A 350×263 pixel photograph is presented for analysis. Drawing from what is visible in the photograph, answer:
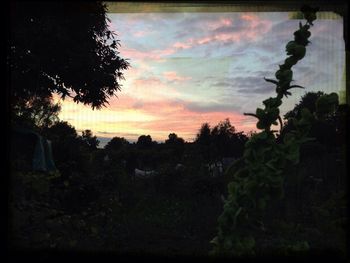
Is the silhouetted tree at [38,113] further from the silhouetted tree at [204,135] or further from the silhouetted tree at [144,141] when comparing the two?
the silhouetted tree at [204,135]

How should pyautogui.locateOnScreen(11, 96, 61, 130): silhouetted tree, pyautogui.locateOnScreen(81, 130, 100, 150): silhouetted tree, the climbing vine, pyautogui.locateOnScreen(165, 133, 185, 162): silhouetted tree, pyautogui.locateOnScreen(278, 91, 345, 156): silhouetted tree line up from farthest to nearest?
pyautogui.locateOnScreen(11, 96, 61, 130): silhouetted tree, pyautogui.locateOnScreen(81, 130, 100, 150): silhouetted tree, pyautogui.locateOnScreen(165, 133, 185, 162): silhouetted tree, pyautogui.locateOnScreen(278, 91, 345, 156): silhouetted tree, the climbing vine

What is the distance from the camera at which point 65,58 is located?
9594 mm

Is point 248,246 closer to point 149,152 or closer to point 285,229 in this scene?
point 285,229

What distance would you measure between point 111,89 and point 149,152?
2392 millimetres

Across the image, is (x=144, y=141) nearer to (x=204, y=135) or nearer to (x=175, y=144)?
(x=175, y=144)

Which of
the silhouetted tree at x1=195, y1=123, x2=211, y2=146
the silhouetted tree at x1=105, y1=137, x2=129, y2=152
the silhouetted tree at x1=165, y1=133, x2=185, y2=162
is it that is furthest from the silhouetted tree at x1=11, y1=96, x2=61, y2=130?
the silhouetted tree at x1=195, y1=123, x2=211, y2=146

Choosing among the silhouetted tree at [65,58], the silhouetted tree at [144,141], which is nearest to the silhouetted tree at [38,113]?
the silhouetted tree at [65,58]

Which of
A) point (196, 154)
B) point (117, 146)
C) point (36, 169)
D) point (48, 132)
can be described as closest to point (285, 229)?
point (196, 154)

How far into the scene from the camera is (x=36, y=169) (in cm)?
766

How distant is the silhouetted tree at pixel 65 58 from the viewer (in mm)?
8867

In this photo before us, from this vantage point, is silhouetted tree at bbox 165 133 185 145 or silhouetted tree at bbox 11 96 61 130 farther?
silhouetted tree at bbox 11 96 61 130

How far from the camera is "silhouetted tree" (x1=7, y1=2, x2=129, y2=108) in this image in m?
8.87

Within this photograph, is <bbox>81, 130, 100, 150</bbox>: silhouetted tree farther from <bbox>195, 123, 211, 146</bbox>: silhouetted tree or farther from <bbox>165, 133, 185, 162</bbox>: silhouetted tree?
<bbox>195, 123, 211, 146</bbox>: silhouetted tree

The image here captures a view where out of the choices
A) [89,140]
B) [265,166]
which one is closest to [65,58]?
[89,140]
